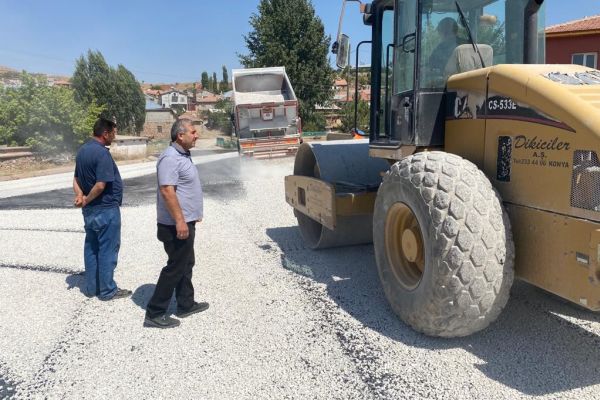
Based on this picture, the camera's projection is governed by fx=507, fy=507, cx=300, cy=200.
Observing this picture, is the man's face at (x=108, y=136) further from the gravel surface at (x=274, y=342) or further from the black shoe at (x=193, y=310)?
the black shoe at (x=193, y=310)

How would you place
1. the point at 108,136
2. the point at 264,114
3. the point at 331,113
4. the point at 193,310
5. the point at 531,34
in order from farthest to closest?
the point at 331,113 → the point at 264,114 → the point at 108,136 → the point at 193,310 → the point at 531,34

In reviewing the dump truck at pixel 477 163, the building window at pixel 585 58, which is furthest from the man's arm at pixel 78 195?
the building window at pixel 585 58

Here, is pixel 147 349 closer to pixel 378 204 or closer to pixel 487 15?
pixel 378 204

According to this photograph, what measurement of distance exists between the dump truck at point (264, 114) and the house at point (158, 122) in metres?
41.0

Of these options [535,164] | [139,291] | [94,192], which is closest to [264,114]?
[139,291]

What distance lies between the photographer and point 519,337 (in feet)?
12.2

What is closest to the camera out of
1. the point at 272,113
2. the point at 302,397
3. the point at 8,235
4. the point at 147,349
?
A: the point at 302,397

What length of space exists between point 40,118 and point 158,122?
4047 cm

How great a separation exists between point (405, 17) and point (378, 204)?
1.66m

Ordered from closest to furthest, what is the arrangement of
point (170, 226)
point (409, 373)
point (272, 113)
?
point (409, 373)
point (170, 226)
point (272, 113)

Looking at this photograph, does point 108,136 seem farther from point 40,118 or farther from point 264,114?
point 40,118

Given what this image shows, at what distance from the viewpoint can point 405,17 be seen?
14.4 ft

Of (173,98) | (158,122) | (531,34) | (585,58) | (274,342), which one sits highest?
(173,98)

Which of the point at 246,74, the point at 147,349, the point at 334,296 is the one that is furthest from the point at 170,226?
the point at 246,74
